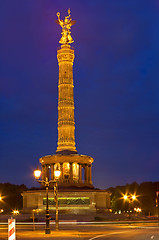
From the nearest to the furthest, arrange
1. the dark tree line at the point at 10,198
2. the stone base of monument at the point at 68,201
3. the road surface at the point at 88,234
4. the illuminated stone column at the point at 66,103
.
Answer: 1. the road surface at the point at 88,234
2. the stone base of monument at the point at 68,201
3. the illuminated stone column at the point at 66,103
4. the dark tree line at the point at 10,198

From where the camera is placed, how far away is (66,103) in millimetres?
80625

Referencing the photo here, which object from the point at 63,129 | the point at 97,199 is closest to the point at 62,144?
the point at 63,129

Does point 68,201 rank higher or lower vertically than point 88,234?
higher

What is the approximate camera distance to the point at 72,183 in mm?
76500

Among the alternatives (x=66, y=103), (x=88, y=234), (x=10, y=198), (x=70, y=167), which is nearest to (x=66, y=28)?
(x=66, y=103)

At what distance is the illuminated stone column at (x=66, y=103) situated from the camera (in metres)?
79.4

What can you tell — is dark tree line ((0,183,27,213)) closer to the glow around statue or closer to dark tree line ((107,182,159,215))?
dark tree line ((107,182,159,215))

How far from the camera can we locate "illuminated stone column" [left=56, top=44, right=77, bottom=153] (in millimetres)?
79375

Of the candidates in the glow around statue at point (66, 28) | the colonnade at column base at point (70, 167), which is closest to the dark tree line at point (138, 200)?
the colonnade at column base at point (70, 167)

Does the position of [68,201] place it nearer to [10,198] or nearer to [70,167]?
[70,167]

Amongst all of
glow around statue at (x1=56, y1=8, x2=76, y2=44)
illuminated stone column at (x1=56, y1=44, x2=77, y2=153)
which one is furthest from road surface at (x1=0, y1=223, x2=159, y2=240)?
glow around statue at (x1=56, y1=8, x2=76, y2=44)

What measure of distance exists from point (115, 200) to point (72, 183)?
3636 cm

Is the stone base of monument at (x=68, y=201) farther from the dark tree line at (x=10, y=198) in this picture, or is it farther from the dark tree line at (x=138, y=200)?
the dark tree line at (x=10, y=198)

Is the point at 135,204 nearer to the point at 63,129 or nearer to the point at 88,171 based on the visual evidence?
the point at 88,171
